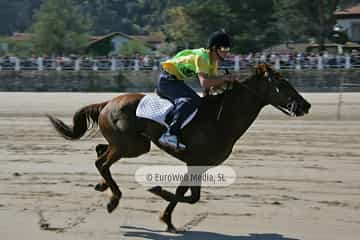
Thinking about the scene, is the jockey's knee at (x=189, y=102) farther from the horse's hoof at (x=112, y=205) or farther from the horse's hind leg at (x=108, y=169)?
the horse's hoof at (x=112, y=205)

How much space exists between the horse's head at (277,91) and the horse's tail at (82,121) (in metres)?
2.00

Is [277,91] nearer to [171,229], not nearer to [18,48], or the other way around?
[171,229]

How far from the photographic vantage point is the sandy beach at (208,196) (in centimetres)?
832

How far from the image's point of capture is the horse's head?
8359 millimetres

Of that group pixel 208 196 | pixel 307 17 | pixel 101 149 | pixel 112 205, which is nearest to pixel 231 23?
pixel 307 17

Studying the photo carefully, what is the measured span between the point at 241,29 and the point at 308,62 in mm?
17587

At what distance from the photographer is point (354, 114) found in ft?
70.8

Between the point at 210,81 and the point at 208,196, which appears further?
the point at 208,196

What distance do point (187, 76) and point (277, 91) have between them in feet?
Result: 3.37

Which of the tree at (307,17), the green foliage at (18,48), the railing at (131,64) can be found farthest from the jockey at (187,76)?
the green foliage at (18,48)

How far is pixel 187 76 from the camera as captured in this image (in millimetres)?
8734

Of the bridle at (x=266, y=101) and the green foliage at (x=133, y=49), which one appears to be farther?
the green foliage at (x=133, y=49)

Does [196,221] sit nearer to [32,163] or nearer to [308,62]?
[32,163]

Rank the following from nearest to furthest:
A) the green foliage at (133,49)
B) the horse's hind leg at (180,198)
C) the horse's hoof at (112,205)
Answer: the horse's hind leg at (180,198) < the horse's hoof at (112,205) < the green foliage at (133,49)
